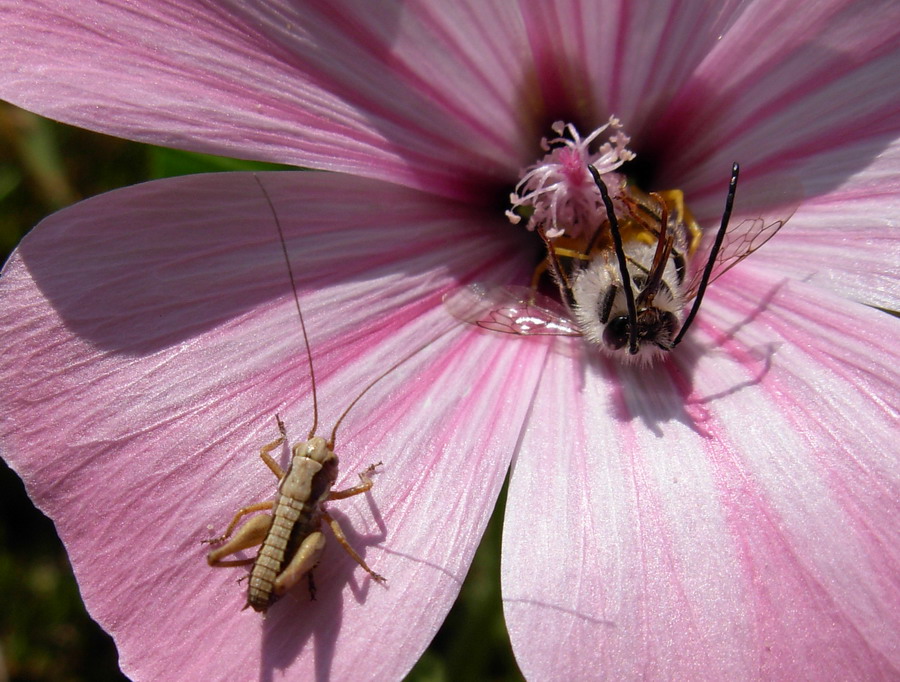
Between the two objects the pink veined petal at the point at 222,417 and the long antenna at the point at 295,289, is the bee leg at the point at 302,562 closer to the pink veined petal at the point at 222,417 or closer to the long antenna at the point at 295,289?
the pink veined petal at the point at 222,417

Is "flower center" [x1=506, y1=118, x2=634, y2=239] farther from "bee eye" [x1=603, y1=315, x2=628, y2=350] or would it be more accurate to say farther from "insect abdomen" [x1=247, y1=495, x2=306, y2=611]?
"insect abdomen" [x1=247, y1=495, x2=306, y2=611]

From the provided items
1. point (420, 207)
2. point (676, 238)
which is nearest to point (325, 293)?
point (420, 207)

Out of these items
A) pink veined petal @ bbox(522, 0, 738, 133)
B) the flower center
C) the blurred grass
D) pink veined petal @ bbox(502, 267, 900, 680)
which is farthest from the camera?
the blurred grass

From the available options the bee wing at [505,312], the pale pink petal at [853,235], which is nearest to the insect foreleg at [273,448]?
the bee wing at [505,312]

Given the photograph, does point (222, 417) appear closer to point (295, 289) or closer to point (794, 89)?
point (295, 289)

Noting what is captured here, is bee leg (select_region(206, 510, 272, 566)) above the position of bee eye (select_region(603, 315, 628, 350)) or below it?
below

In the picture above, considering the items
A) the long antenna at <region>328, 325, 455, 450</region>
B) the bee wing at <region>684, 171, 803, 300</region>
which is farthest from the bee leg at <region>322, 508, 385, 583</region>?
the bee wing at <region>684, 171, 803, 300</region>
